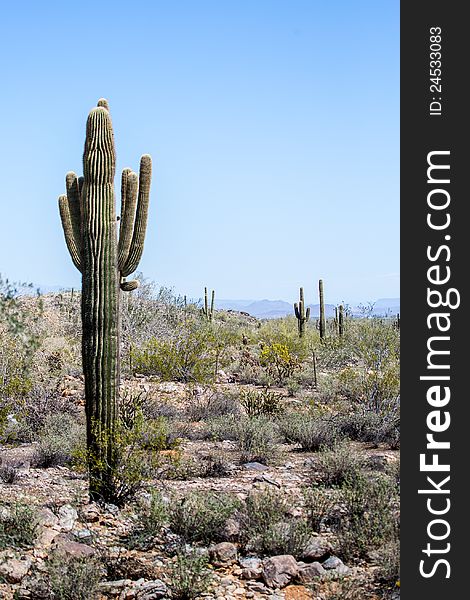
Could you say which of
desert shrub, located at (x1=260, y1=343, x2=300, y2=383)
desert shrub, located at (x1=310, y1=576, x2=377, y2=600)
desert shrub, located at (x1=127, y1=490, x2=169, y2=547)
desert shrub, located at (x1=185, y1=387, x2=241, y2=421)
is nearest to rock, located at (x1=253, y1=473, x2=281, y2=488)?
desert shrub, located at (x1=127, y1=490, x2=169, y2=547)

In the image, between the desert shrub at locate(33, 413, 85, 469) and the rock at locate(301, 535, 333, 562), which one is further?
the desert shrub at locate(33, 413, 85, 469)

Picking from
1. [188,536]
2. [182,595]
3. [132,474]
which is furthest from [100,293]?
[182,595]

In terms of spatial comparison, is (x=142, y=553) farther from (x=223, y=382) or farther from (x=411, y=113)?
(x=223, y=382)

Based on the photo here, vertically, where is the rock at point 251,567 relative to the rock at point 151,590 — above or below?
above

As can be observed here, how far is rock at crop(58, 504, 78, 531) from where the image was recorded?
23.6ft

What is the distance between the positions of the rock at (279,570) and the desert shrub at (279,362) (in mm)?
11736

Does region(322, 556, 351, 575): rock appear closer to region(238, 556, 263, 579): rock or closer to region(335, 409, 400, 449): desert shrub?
region(238, 556, 263, 579): rock

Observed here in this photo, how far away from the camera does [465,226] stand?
5223mm

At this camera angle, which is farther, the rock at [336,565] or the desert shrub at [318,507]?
the desert shrub at [318,507]

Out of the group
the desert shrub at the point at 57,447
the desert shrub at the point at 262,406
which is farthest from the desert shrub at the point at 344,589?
the desert shrub at the point at 262,406

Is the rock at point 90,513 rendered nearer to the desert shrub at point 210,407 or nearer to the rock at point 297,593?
the rock at point 297,593

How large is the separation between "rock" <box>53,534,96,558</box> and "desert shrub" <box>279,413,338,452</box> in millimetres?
4623

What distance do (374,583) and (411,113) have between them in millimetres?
3481

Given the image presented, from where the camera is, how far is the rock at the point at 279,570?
5.95 m
